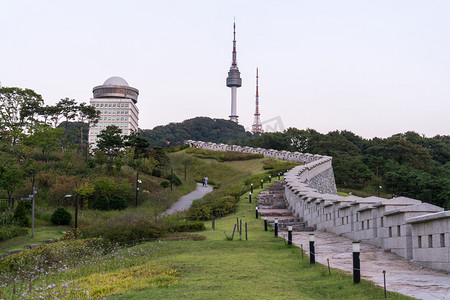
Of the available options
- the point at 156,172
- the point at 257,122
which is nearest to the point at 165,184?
the point at 156,172

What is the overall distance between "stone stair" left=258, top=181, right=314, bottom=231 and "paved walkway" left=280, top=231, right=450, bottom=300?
579 cm

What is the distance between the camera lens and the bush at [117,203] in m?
35.3

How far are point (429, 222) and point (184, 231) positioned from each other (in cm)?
1333

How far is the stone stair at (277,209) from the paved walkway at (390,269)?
5787 mm

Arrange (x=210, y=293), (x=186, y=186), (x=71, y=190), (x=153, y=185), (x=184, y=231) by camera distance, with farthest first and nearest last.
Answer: (x=186, y=186), (x=153, y=185), (x=71, y=190), (x=184, y=231), (x=210, y=293)

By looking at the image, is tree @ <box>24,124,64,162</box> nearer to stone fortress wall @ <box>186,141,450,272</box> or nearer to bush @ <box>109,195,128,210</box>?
bush @ <box>109,195,128,210</box>

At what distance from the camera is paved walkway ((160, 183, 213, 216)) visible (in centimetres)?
3612

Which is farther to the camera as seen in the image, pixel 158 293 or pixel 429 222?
pixel 429 222

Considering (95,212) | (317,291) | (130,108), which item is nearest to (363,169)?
(95,212)

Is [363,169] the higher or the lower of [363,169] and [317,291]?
the higher

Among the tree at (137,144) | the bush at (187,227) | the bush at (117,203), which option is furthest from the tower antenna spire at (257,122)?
the bush at (187,227)

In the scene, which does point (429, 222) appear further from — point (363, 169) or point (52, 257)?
point (363, 169)

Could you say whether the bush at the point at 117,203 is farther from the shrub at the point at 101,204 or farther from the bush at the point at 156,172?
the bush at the point at 156,172

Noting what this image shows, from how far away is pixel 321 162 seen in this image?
41781mm
